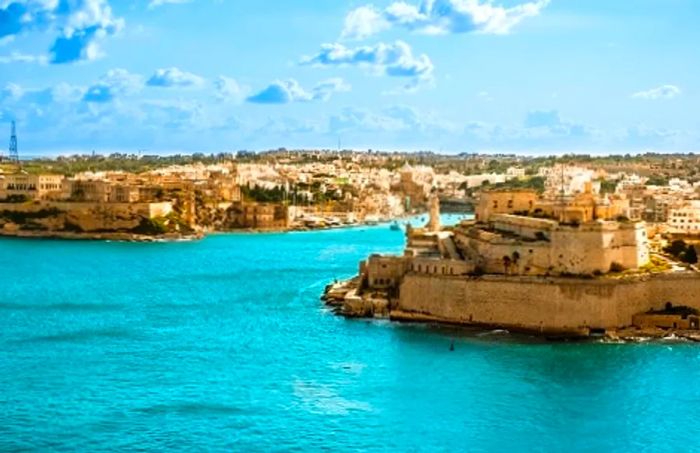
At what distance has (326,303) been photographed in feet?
77.8

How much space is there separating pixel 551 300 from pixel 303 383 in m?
5.41

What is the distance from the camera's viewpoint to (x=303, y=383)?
16.4 metres

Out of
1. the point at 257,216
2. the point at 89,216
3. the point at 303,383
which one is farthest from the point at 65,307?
the point at 257,216

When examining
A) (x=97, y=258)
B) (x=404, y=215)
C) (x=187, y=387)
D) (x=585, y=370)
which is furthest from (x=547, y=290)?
(x=404, y=215)

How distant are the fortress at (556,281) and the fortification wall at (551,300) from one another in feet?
0.06

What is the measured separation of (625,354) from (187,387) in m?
7.07

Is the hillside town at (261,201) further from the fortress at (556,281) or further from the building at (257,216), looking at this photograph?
the fortress at (556,281)

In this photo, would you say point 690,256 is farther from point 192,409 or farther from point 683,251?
point 192,409

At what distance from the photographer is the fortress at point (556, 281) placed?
64.2 ft

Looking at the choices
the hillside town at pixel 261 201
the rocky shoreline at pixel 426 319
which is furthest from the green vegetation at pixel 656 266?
the hillside town at pixel 261 201

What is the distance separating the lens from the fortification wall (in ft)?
64.0

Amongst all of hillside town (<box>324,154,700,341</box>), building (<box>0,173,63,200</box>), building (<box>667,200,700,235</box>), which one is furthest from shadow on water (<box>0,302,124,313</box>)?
building (<box>0,173,63,200</box>)

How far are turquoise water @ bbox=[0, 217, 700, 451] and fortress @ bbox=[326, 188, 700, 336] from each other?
2.37 ft

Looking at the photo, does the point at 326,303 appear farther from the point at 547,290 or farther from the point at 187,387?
the point at 187,387
